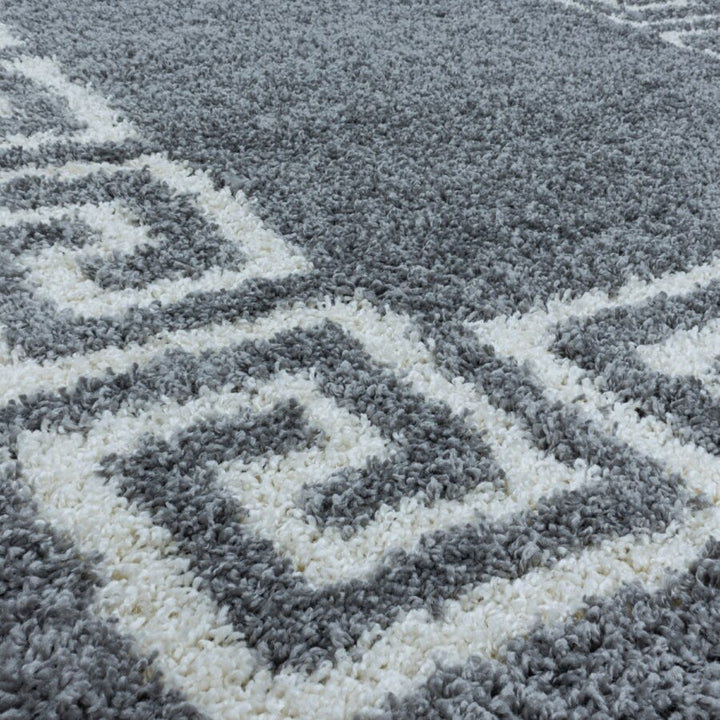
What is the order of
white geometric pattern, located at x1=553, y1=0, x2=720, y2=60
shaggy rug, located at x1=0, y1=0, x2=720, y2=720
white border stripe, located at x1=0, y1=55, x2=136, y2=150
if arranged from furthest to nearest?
white geometric pattern, located at x1=553, y1=0, x2=720, y2=60 → white border stripe, located at x1=0, y1=55, x2=136, y2=150 → shaggy rug, located at x1=0, y1=0, x2=720, y2=720

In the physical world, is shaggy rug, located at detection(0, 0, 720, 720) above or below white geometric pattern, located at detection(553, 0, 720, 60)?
below

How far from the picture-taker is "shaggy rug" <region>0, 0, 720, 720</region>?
59 centimetres

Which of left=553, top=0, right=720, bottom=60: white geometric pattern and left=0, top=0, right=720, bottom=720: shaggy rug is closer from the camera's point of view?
left=0, top=0, right=720, bottom=720: shaggy rug

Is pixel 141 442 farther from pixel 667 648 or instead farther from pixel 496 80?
pixel 496 80

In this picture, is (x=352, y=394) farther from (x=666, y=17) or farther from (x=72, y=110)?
(x=666, y=17)

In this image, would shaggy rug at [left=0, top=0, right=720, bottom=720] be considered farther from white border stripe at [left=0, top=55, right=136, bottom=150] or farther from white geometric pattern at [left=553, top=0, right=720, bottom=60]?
white geometric pattern at [left=553, top=0, right=720, bottom=60]

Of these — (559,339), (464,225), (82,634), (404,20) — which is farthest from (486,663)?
(404,20)

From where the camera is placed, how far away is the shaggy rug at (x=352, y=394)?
593mm

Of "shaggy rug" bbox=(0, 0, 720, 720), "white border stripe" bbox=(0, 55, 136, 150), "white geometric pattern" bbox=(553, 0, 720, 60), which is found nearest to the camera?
"shaggy rug" bbox=(0, 0, 720, 720)

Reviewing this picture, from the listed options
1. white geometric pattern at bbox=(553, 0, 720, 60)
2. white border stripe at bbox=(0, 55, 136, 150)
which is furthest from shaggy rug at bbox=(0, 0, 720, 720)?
white geometric pattern at bbox=(553, 0, 720, 60)

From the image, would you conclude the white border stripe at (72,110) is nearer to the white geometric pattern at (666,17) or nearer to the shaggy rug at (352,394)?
the shaggy rug at (352,394)

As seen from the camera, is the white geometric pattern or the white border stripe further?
the white geometric pattern

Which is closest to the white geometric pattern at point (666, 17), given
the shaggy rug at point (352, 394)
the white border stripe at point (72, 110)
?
the shaggy rug at point (352, 394)

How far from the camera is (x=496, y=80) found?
152cm
